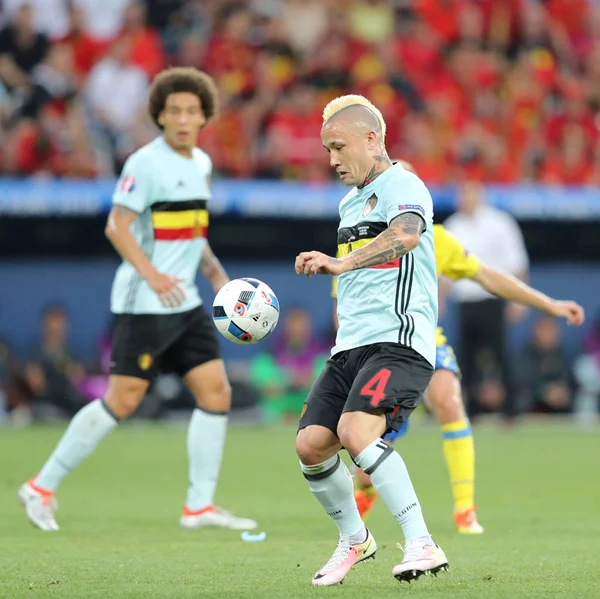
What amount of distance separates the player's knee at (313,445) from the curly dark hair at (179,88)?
3.08 meters

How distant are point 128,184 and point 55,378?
8.22 meters

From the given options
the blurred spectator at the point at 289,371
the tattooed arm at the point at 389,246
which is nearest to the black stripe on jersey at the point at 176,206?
the tattooed arm at the point at 389,246

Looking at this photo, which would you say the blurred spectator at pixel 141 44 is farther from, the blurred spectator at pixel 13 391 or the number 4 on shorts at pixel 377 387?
the number 4 on shorts at pixel 377 387

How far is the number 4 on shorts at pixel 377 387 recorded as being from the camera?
5.39 m

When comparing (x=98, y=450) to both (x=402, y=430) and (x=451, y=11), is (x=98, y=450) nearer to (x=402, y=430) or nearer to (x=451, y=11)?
(x=402, y=430)

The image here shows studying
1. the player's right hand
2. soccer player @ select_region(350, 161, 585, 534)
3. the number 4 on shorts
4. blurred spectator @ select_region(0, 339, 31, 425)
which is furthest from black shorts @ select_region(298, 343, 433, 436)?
blurred spectator @ select_region(0, 339, 31, 425)

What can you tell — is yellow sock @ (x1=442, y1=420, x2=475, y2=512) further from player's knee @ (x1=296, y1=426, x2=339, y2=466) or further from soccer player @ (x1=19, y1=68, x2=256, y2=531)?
player's knee @ (x1=296, y1=426, x2=339, y2=466)

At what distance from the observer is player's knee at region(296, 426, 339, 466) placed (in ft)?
18.3

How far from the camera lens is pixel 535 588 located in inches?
211

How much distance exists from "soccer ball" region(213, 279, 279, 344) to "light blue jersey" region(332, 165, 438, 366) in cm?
43

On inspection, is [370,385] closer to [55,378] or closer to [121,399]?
[121,399]

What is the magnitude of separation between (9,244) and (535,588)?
41.7ft

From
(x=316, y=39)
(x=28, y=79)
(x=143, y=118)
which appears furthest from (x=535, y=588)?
(x=316, y=39)

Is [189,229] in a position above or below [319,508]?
above
